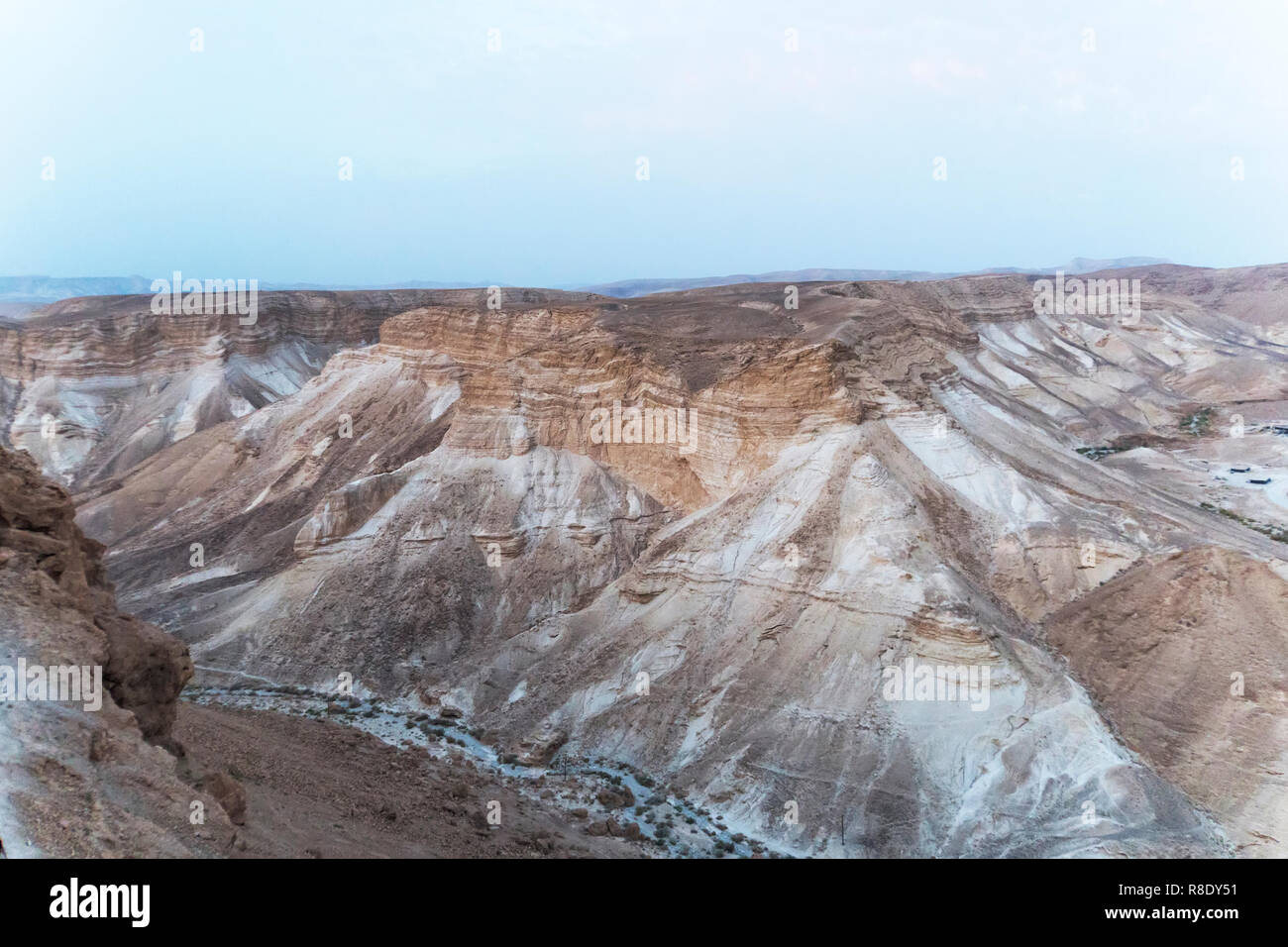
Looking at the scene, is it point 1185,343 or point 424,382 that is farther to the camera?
point 1185,343

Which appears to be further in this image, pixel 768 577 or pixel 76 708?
pixel 768 577

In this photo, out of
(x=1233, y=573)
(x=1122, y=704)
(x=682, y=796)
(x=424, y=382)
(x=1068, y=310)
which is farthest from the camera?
(x=1068, y=310)

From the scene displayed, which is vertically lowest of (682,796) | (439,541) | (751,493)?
(682,796)

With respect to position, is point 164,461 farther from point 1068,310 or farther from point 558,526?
point 1068,310

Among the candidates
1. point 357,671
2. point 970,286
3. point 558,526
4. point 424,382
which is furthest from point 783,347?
point 970,286

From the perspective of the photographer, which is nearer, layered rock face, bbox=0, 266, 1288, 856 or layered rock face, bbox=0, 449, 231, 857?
layered rock face, bbox=0, 449, 231, 857

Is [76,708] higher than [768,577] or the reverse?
higher

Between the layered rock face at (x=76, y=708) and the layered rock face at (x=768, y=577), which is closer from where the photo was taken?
the layered rock face at (x=76, y=708)

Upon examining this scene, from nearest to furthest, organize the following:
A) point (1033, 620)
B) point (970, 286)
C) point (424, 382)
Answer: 1. point (1033, 620)
2. point (424, 382)
3. point (970, 286)
